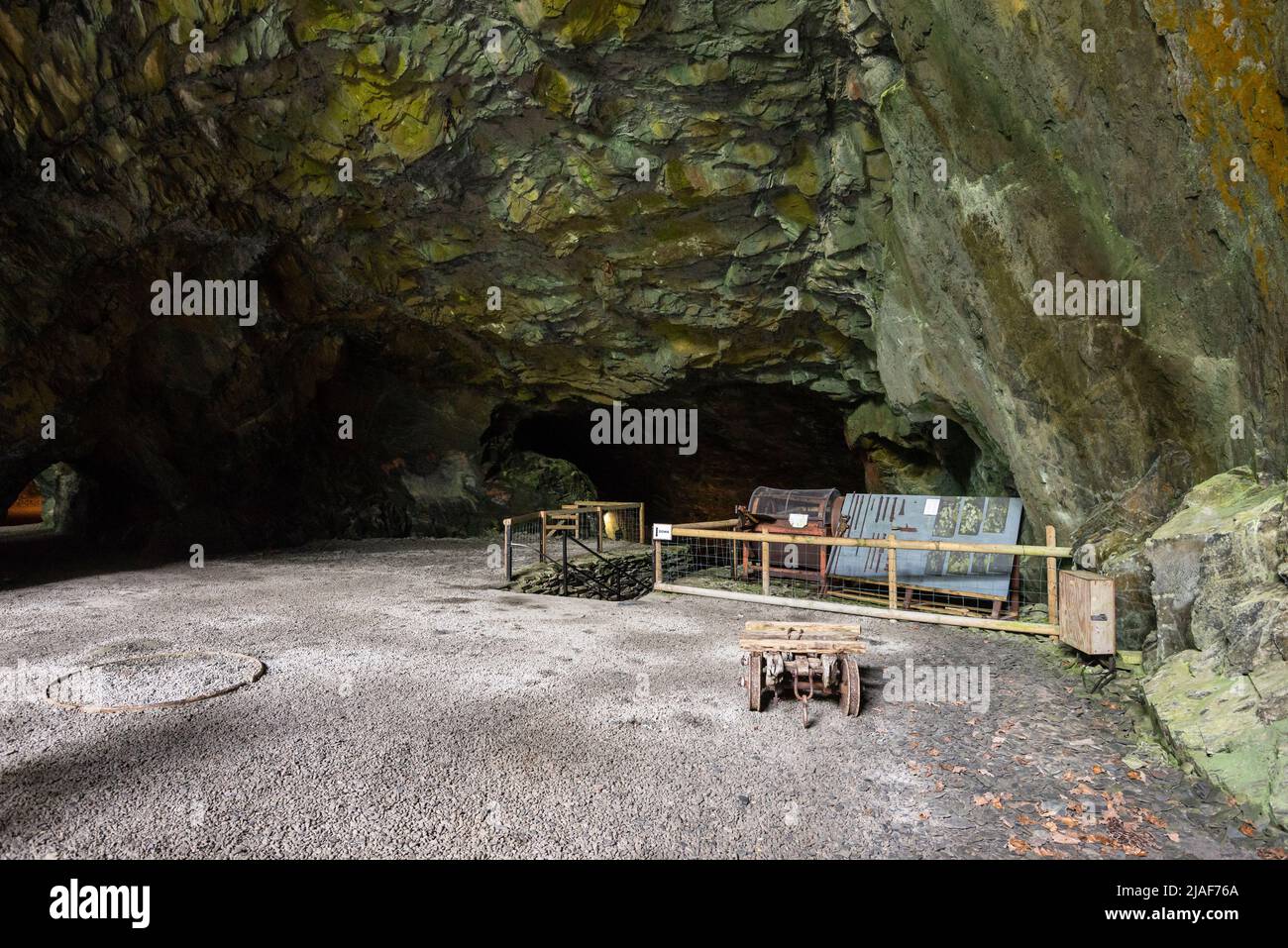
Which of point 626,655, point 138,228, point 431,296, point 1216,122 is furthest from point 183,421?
point 1216,122

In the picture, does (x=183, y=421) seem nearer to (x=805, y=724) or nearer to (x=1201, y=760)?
(x=805, y=724)

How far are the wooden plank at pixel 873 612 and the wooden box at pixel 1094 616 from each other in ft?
3.87

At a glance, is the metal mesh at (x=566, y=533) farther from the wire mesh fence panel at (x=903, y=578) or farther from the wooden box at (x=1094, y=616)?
the wooden box at (x=1094, y=616)

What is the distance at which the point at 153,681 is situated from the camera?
6.78 m

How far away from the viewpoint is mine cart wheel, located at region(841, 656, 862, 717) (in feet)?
19.2

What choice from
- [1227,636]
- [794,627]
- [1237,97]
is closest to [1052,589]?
[1227,636]

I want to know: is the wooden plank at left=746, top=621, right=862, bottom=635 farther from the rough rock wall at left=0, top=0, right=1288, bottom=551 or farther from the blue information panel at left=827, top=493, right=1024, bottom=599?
the blue information panel at left=827, top=493, right=1024, bottom=599

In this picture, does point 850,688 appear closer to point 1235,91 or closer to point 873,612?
point 873,612

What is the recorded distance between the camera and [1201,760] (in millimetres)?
4543

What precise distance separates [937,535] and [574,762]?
7981mm

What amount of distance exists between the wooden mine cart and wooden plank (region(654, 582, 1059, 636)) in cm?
308

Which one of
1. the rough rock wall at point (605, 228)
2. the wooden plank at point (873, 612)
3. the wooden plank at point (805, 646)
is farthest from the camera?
the wooden plank at point (873, 612)

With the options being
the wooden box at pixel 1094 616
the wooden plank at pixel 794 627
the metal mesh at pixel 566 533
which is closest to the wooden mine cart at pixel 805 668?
the wooden plank at pixel 794 627

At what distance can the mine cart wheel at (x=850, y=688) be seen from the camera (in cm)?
586
